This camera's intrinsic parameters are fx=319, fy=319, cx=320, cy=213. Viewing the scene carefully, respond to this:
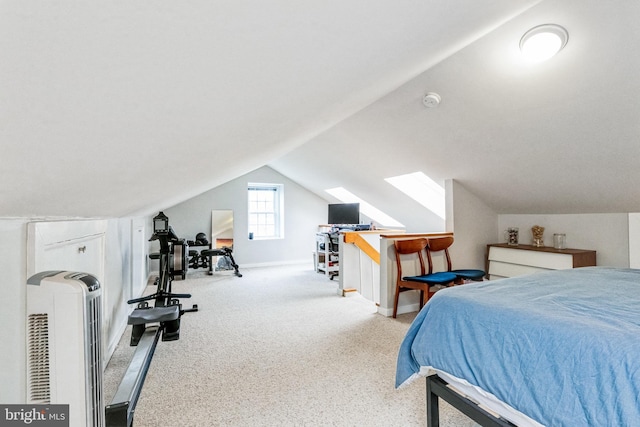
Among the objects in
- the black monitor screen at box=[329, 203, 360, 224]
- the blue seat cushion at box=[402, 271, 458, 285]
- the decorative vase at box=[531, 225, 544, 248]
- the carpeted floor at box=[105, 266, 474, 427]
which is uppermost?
the black monitor screen at box=[329, 203, 360, 224]

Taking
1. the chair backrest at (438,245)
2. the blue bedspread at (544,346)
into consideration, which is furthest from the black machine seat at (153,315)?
the chair backrest at (438,245)

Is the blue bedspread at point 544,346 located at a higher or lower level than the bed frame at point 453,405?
higher

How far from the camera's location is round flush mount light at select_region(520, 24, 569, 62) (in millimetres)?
1898

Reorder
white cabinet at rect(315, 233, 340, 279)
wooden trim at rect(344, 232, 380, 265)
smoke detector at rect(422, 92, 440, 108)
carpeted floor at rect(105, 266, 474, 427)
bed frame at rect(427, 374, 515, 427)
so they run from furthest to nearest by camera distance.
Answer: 1. white cabinet at rect(315, 233, 340, 279)
2. wooden trim at rect(344, 232, 380, 265)
3. smoke detector at rect(422, 92, 440, 108)
4. carpeted floor at rect(105, 266, 474, 427)
5. bed frame at rect(427, 374, 515, 427)

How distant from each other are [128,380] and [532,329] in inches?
82.6

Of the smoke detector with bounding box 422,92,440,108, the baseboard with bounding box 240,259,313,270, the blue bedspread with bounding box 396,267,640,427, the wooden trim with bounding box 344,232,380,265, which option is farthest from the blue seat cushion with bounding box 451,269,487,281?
the baseboard with bounding box 240,259,313,270

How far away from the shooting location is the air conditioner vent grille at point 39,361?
3.08ft

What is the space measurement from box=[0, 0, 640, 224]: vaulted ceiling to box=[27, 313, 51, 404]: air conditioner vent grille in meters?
0.39

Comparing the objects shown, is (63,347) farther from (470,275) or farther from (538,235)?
(538,235)

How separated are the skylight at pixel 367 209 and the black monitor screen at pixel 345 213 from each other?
0.44 metres

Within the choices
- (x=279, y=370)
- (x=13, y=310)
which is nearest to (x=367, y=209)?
(x=279, y=370)

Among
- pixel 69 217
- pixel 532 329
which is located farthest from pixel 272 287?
pixel 532 329

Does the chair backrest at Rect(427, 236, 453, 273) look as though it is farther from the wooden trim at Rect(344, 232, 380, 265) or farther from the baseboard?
the baseboard

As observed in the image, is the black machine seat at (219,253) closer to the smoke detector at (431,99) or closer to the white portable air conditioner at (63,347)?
the smoke detector at (431,99)
